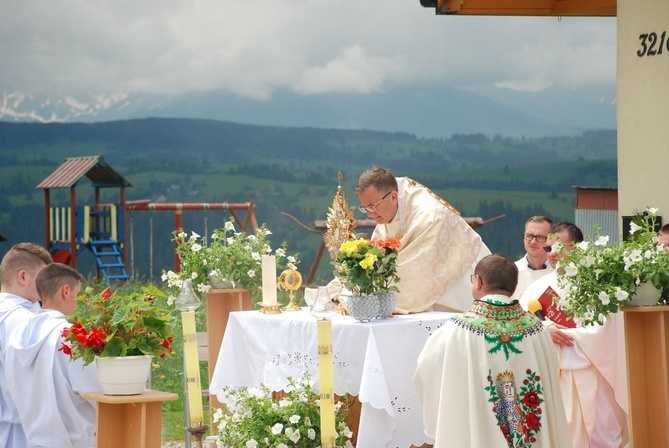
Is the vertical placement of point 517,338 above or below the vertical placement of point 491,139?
below

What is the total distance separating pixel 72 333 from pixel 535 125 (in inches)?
1010

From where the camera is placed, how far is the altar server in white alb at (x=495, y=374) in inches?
178

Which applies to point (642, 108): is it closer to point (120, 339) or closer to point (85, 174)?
point (120, 339)

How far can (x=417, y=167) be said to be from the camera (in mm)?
28906

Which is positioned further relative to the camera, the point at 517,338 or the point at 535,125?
the point at 535,125

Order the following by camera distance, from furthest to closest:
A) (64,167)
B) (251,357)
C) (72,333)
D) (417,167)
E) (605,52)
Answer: (417,167) → (605,52) → (64,167) → (251,357) → (72,333)

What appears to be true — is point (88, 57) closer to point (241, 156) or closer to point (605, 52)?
point (241, 156)

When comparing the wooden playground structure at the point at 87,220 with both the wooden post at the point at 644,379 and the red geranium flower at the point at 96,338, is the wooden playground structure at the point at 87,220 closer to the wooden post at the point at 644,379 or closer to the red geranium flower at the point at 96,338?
the wooden post at the point at 644,379

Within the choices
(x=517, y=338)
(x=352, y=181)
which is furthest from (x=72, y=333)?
(x=352, y=181)

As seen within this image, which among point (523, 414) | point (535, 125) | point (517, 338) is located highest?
point (535, 125)

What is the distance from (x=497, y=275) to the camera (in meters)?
4.52

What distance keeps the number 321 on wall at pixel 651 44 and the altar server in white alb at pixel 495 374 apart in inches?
125

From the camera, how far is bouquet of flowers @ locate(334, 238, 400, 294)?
5.24m

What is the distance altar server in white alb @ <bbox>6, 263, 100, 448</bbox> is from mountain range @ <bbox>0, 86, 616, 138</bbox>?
23114 mm
